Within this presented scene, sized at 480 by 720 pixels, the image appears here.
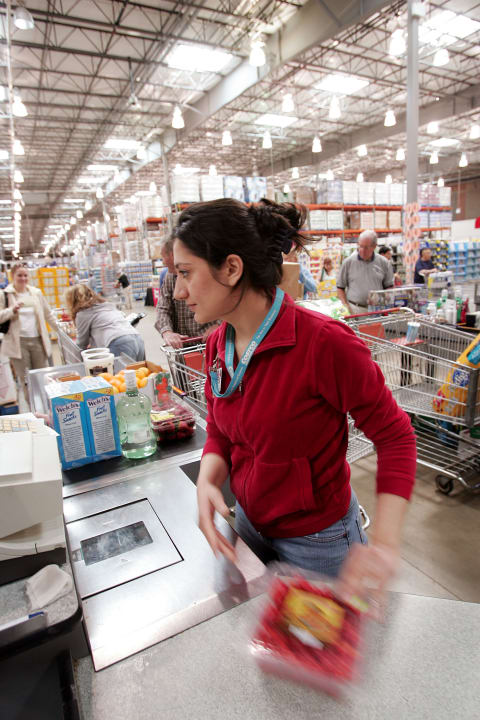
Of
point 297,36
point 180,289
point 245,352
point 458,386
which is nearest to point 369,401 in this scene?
point 245,352

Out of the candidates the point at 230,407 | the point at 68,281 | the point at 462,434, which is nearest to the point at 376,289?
the point at 462,434

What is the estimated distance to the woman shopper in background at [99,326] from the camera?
400 centimetres

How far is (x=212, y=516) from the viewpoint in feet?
3.85

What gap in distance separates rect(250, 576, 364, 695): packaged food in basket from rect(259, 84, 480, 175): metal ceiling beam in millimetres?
17526

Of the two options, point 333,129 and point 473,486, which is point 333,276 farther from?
point 333,129

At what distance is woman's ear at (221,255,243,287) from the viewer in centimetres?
Answer: 109

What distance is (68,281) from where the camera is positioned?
13359 millimetres

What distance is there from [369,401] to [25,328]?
575 cm

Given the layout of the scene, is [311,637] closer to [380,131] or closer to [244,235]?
[244,235]

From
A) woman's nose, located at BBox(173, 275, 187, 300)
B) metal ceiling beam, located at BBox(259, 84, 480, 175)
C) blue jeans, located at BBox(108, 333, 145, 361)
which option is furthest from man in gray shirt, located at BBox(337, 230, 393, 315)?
metal ceiling beam, located at BBox(259, 84, 480, 175)

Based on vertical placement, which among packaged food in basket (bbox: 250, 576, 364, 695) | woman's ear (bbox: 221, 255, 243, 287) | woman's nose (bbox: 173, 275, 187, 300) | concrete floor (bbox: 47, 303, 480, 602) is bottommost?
concrete floor (bbox: 47, 303, 480, 602)

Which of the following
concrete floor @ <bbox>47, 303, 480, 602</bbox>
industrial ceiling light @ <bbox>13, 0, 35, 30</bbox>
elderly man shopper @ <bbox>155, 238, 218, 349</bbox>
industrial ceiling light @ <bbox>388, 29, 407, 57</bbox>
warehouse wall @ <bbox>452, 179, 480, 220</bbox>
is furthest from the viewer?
warehouse wall @ <bbox>452, 179, 480, 220</bbox>

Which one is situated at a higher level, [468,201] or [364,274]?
[468,201]

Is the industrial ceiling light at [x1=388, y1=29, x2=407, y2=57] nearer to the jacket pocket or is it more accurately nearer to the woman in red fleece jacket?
the woman in red fleece jacket
